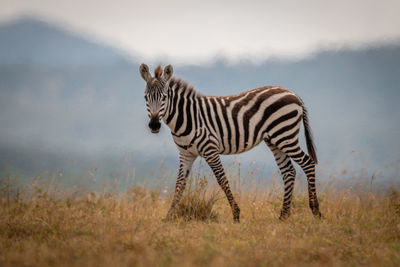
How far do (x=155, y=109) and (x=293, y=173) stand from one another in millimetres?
3738

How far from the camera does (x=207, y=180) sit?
782 cm

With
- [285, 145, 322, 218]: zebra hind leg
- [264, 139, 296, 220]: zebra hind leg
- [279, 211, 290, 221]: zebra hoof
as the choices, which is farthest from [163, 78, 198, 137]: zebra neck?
[279, 211, 290, 221]: zebra hoof

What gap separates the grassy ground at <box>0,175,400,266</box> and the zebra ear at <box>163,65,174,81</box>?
8.31 ft

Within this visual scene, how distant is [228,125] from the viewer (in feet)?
26.1

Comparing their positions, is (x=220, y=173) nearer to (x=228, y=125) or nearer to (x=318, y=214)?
(x=228, y=125)

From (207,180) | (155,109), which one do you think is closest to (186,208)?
(207,180)

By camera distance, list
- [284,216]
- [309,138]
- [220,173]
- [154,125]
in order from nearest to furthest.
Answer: [154,125] → [220,173] → [284,216] → [309,138]

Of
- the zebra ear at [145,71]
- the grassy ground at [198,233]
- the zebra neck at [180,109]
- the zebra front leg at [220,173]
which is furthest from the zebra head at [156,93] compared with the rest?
the grassy ground at [198,233]

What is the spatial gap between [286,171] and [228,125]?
75.3 inches

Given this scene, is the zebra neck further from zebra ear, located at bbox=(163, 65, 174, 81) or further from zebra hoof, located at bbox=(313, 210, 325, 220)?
zebra hoof, located at bbox=(313, 210, 325, 220)

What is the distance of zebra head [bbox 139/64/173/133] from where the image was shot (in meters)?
7.07

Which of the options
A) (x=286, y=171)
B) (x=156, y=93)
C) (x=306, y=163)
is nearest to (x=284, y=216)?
(x=286, y=171)

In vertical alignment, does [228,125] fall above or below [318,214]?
above

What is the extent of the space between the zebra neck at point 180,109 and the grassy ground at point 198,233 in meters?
1.37
